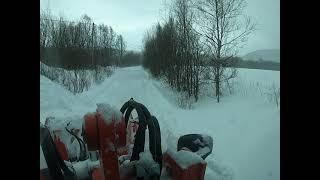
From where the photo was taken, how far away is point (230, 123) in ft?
27.6

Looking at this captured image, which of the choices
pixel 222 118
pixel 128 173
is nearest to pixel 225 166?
pixel 128 173

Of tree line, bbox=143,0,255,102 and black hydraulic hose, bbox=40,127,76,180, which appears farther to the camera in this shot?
tree line, bbox=143,0,255,102

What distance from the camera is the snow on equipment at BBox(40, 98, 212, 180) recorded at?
245cm

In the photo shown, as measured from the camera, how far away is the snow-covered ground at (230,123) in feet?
12.8

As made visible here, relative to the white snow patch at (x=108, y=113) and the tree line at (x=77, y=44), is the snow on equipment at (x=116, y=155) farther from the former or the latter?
the tree line at (x=77, y=44)

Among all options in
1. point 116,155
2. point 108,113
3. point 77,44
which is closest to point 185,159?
point 116,155

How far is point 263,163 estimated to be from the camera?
12.7 ft

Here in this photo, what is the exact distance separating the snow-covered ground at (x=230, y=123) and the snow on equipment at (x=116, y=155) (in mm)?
342

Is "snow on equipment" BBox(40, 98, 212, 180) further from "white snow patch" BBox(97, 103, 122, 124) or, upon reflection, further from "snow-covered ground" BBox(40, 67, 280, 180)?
"snow-covered ground" BBox(40, 67, 280, 180)

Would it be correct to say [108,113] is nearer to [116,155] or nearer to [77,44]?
[116,155]

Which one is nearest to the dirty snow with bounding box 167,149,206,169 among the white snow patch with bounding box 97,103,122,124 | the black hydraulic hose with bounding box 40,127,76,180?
the white snow patch with bounding box 97,103,122,124

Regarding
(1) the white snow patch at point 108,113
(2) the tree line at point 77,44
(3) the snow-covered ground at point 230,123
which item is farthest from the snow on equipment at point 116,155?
(2) the tree line at point 77,44

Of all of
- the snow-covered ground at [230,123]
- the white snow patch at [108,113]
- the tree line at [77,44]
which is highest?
the tree line at [77,44]

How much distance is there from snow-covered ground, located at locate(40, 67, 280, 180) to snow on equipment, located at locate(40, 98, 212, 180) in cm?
34
